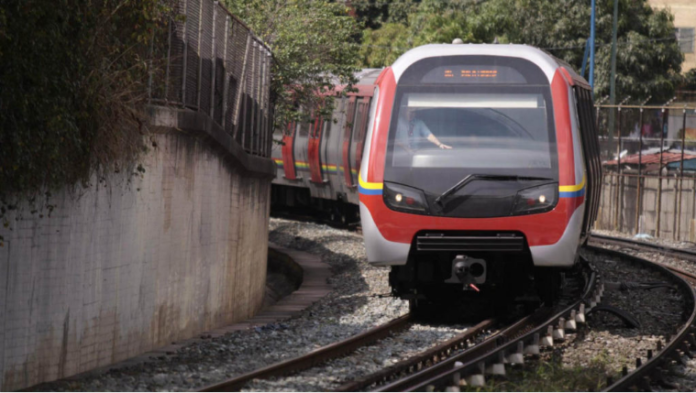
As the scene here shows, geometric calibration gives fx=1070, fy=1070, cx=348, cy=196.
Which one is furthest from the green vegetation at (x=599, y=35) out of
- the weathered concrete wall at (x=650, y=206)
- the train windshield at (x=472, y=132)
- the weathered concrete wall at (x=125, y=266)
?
the train windshield at (x=472, y=132)

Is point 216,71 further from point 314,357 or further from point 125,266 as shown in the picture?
point 314,357

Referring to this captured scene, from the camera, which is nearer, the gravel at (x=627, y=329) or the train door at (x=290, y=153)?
the gravel at (x=627, y=329)

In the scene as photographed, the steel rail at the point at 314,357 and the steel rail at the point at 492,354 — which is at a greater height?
the steel rail at the point at 492,354

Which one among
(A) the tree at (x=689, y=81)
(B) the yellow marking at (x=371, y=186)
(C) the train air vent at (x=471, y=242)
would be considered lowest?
(C) the train air vent at (x=471, y=242)

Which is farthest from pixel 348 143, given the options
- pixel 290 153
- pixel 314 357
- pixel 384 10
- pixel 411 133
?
pixel 384 10

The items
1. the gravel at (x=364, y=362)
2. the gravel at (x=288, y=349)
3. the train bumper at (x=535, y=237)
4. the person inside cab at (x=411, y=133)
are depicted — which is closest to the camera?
the gravel at (x=364, y=362)

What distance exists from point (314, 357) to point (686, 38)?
5108cm

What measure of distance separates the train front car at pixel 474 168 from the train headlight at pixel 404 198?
0.01m

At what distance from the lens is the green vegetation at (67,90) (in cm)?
783

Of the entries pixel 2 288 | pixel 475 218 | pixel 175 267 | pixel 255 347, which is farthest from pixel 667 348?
pixel 2 288

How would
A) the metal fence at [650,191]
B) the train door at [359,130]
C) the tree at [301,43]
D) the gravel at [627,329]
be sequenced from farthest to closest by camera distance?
the metal fence at [650,191], the train door at [359,130], the tree at [301,43], the gravel at [627,329]

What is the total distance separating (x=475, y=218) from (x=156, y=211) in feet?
10.5

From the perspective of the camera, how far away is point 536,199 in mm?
10914

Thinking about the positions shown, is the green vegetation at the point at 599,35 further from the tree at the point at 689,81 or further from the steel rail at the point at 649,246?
the steel rail at the point at 649,246
